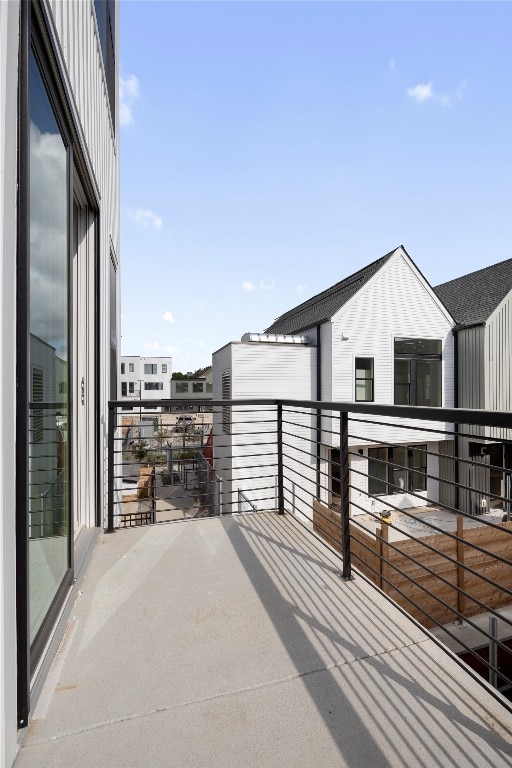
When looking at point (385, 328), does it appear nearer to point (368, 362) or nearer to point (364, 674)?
point (368, 362)

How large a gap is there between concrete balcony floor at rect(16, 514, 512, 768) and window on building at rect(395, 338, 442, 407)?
9.16 meters

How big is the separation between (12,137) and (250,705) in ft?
6.71

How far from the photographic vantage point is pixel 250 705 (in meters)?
1.28

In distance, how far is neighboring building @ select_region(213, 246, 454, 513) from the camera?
960cm

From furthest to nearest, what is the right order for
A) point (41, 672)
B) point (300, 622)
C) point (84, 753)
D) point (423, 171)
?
point (423, 171) → point (300, 622) → point (41, 672) → point (84, 753)

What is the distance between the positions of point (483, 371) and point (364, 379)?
3326mm

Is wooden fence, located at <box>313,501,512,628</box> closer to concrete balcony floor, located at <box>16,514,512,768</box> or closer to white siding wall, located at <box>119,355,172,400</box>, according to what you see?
concrete balcony floor, located at <box>16,514,512,768</box>

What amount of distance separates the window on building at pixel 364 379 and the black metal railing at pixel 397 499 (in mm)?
893

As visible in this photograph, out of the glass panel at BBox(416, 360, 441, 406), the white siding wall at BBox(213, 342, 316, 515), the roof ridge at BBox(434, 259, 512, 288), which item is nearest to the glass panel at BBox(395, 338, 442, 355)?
the glass panel at BBox(416, 360, 441, 406)

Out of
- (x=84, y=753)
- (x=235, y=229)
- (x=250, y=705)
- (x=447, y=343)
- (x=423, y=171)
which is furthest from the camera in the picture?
(x=235, y=229)

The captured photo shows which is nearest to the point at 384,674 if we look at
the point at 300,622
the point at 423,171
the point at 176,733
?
the point at 300,622

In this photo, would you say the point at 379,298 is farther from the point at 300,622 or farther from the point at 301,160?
the point at 300,622

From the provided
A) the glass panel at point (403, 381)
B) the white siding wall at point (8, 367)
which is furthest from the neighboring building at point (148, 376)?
the white siding wall at point (8, 367)

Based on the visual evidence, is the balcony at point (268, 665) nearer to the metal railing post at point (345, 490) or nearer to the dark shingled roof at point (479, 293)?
the metal railing post at point (345, 490)
